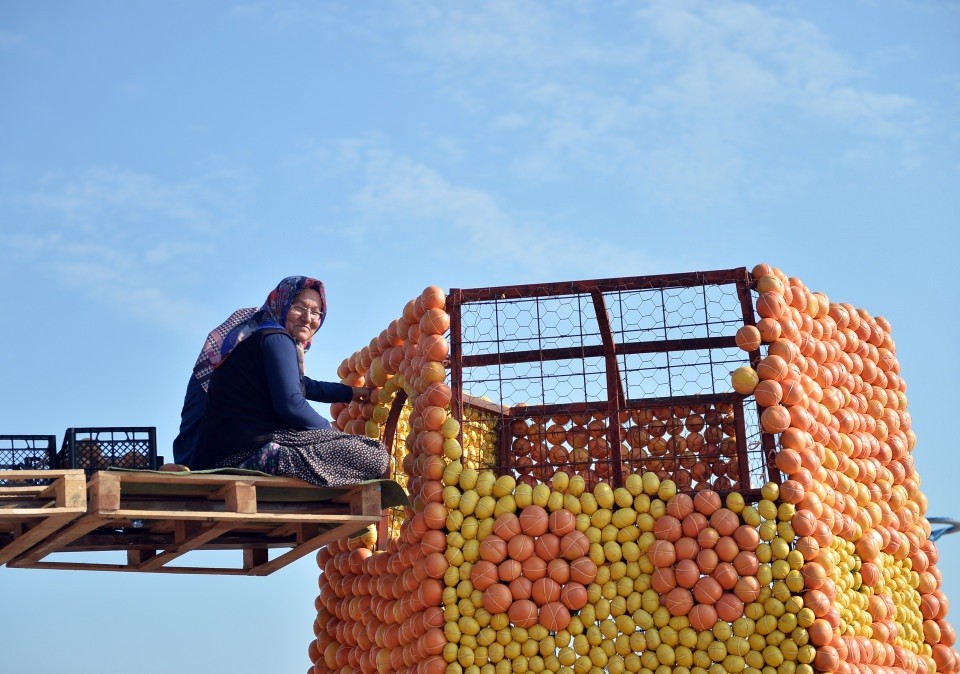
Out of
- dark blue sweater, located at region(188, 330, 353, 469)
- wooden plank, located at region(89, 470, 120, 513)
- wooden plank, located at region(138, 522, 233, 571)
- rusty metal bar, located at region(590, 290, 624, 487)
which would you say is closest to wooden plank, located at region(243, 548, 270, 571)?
wooden plank, located at region(138, 522, 233, 571)

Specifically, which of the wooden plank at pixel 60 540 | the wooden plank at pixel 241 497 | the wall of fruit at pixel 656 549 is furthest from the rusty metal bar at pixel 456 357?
the wooden plank at pixel 60 540

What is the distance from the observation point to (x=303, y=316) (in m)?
11.3

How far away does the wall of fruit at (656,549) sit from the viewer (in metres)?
10.8

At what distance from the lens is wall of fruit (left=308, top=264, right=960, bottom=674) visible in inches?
424

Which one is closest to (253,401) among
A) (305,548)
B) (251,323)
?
(251,323)

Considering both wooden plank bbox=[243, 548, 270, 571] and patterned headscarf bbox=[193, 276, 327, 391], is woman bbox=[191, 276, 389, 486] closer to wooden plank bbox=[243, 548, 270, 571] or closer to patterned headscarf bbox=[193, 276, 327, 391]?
patterned headscarf bbox=[193, 276, 327, 391]

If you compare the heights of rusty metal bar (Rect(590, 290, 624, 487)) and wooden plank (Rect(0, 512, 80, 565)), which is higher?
rusty metal bar (Rect(590, 290, 624, 487))

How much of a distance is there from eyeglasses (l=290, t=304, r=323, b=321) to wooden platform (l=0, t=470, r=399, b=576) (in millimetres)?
1451

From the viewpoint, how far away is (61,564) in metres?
11.6

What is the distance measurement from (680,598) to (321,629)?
401 cm

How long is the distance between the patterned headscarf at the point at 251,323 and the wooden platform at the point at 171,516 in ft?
3.77

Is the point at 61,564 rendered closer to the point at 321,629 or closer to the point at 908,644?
the point at 321,629

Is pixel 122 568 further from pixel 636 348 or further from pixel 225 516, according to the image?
pixel 636 348

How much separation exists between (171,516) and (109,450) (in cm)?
76
